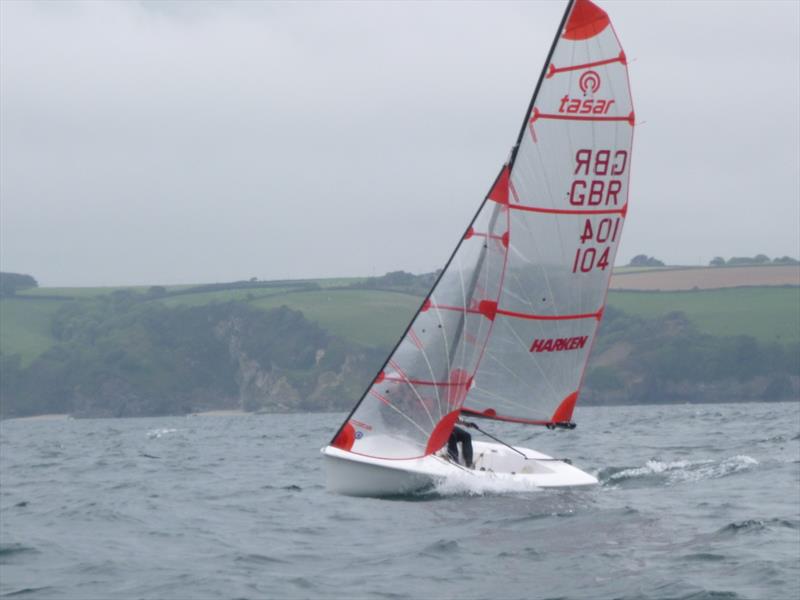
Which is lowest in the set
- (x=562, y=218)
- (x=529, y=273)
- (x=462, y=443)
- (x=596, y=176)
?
(x=462, y=443)

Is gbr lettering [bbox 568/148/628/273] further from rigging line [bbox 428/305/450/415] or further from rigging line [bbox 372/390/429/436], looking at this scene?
rigging line [bbox 372/390/429/436]

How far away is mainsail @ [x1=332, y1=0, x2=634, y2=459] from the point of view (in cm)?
1927

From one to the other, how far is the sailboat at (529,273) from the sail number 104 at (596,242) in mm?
16

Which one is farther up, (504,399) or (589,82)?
(589,82)

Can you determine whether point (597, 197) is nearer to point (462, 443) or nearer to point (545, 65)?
point (545, 65)

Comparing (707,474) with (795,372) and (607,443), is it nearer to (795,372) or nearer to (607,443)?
(607,443)

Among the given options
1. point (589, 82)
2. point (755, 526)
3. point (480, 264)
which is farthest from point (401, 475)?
point (589, 82)

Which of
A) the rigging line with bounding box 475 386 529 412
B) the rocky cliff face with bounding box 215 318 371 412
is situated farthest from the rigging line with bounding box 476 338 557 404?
the rocky cliff face with bounding box 215 318 371 412

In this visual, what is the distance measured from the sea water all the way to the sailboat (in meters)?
1.30

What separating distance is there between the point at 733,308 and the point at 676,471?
78.1m

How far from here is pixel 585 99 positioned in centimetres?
1955

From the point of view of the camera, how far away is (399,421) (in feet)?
62.2

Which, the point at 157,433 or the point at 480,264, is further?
the point at 157,433

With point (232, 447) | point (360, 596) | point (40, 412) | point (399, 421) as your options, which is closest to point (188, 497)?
point (399, 421)
